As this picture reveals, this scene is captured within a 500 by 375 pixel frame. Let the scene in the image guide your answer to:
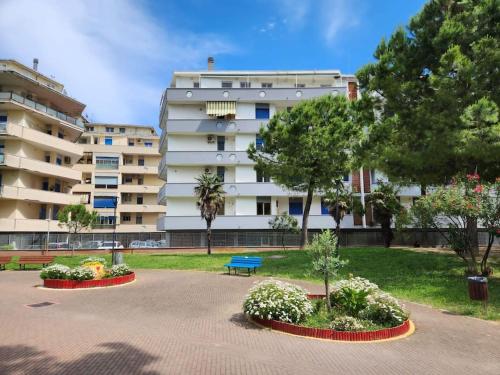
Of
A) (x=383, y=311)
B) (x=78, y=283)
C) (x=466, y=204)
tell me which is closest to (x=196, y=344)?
(x=383, y=311)

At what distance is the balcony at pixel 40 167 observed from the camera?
37.2 m

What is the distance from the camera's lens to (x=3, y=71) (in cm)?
3672

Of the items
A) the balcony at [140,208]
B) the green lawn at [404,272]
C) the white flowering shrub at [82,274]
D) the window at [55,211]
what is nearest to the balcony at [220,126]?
the window at [55,211]

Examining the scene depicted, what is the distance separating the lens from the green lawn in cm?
1336

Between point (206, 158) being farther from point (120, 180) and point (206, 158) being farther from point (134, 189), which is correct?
point (120, 180)

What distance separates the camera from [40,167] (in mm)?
40094

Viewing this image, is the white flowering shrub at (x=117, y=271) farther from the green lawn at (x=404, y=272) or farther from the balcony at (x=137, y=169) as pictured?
the balcony at (x=137, y=169)

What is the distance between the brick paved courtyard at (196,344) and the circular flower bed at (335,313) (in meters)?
0.35

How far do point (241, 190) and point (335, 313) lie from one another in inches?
1206

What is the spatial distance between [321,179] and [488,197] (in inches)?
573

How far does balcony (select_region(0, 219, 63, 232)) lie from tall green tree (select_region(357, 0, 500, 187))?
33.0m

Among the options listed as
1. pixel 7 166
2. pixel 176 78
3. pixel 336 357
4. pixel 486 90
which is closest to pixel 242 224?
pixel 176 78

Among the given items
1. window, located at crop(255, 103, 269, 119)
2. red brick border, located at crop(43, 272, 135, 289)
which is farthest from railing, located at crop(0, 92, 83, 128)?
red brick border, located at crop(43, 272, 135, 289)

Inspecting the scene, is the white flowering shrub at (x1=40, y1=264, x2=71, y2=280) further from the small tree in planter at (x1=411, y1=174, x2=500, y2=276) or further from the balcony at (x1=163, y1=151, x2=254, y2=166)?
the balcony at (x1=163, y1=151, x2=254, y2=166)
